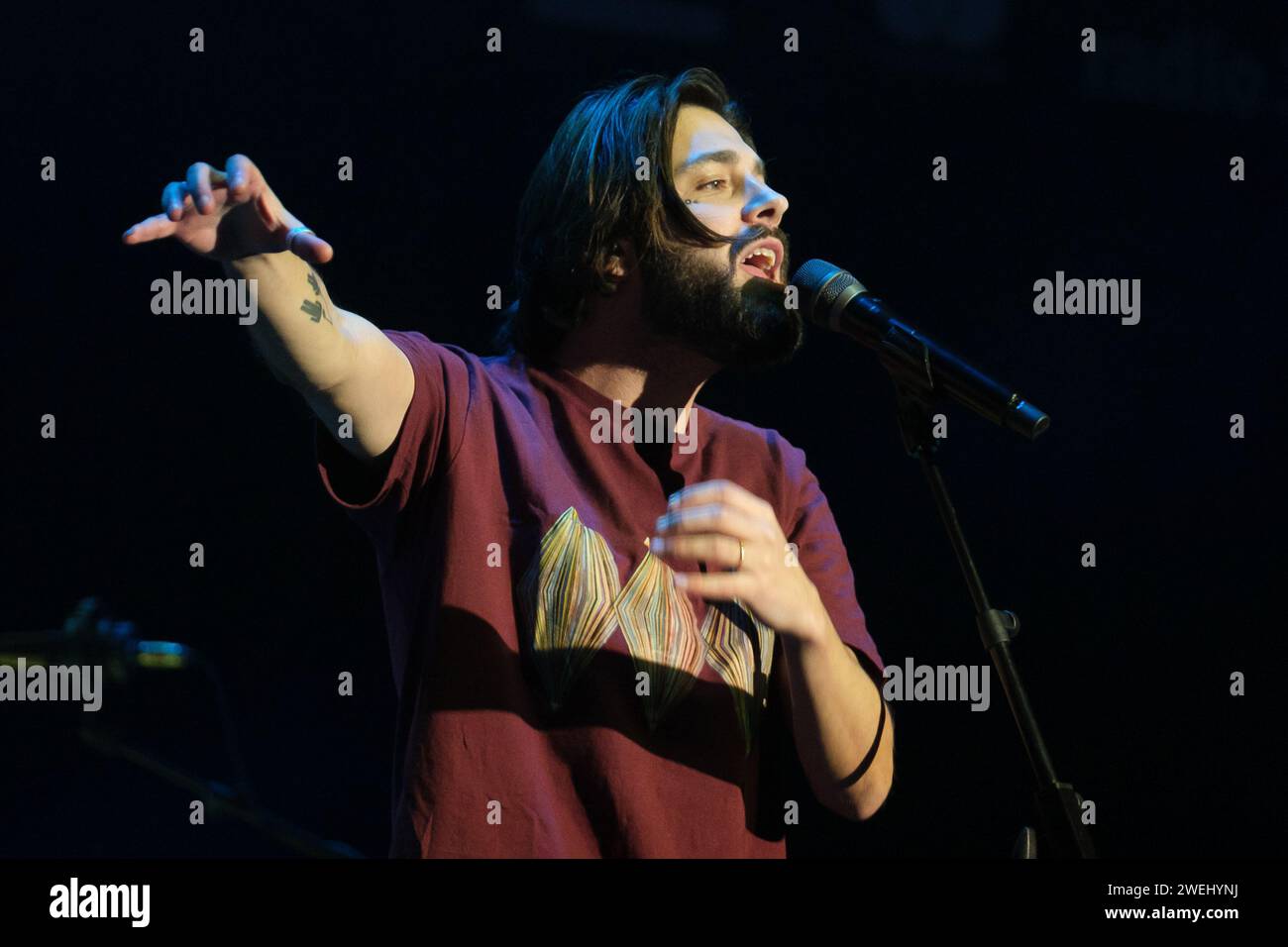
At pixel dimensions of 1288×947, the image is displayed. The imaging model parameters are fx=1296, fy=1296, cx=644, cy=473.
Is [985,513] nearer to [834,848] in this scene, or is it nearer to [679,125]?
[834,848]

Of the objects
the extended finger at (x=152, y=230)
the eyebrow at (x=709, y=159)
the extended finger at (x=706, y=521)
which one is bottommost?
the extended finger at (x=706, y=521)

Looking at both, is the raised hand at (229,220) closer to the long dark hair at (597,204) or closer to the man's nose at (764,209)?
the long dark hair at (597,204)

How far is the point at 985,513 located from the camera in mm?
2510

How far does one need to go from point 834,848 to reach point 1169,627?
774mm

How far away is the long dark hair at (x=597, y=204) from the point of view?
76.4 inches

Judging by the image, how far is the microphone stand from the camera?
1.52 m

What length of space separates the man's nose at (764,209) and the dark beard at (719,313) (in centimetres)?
4

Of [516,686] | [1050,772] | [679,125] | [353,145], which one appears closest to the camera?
[1050,772]
